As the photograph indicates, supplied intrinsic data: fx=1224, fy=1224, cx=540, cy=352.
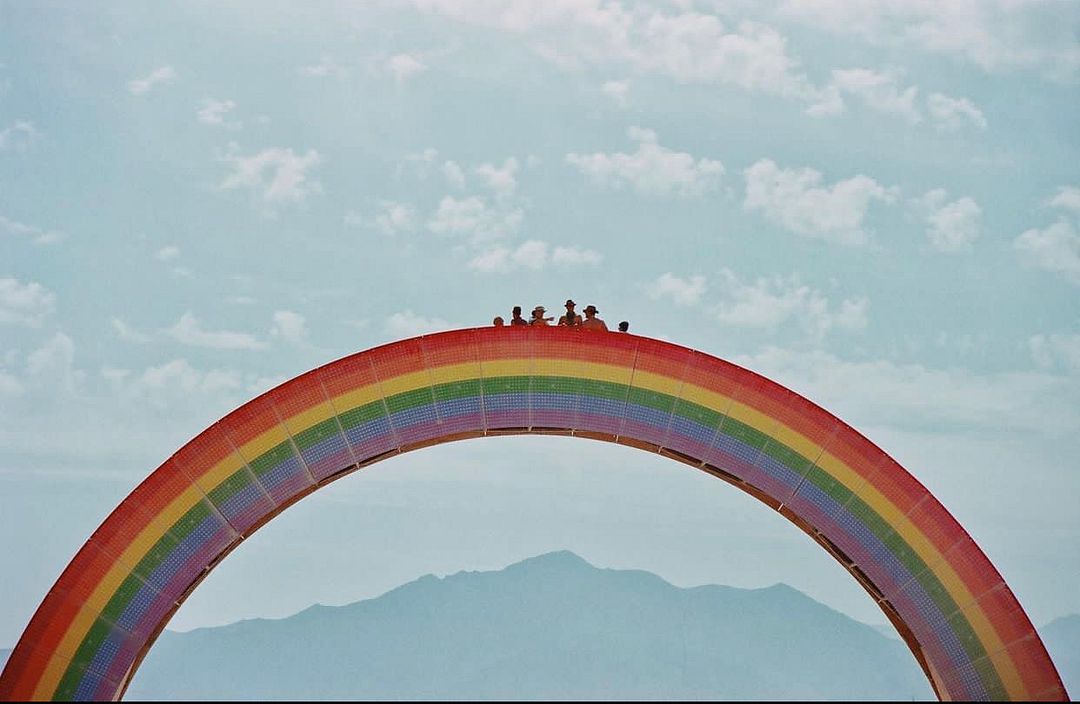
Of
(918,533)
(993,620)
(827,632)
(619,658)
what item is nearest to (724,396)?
(918,533)

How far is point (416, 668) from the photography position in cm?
12925

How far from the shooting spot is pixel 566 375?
625 inches

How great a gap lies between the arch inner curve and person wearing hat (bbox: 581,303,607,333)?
2.24ft

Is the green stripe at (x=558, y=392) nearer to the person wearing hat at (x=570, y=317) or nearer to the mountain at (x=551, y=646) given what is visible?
the person wearing hat at (x=570, y=317)

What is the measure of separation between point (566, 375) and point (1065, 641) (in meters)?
118

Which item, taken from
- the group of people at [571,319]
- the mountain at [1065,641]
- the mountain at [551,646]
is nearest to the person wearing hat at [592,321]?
the group of people at [571,319]

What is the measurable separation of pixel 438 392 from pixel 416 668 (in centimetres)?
11869

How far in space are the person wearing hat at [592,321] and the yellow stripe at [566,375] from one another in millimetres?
801

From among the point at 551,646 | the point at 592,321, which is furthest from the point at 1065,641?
the point at 592,321

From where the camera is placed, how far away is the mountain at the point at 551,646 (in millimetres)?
121438

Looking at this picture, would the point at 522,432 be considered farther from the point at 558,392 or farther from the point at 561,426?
the point at 558,392

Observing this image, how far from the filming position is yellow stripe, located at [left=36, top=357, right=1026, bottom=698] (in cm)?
1509

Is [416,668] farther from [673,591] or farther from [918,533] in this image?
[918,533]

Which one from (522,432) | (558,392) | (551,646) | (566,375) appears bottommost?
(522,432)
